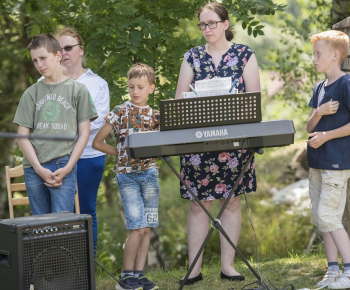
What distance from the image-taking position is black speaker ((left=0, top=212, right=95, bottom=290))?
353 centimetres

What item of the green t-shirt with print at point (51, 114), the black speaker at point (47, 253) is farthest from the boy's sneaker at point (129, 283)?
the green t-shirt with print at point (51, 114)

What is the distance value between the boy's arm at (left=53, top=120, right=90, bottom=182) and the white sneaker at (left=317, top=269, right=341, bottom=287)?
1776 millimetres

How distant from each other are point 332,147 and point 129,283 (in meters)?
1.60

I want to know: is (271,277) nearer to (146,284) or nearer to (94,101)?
(146,284)

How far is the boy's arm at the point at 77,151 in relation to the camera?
13.3 feet

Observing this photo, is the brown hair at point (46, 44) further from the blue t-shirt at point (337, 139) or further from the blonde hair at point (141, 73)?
the blue t-shirt at point (337, 139)

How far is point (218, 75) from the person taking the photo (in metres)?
4.40

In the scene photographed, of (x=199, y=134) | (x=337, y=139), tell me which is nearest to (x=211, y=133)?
(x=199, y=134)

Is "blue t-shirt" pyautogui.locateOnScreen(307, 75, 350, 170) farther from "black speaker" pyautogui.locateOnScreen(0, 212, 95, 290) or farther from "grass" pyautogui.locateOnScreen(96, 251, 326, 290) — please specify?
"black speaker" pyautogui.locateOnScreen(0, 212, 95, 290)

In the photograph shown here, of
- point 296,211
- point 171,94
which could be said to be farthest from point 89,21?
point 296,211

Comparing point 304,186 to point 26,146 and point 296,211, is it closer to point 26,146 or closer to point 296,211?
point 296,211

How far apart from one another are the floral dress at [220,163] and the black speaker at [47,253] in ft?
3.11

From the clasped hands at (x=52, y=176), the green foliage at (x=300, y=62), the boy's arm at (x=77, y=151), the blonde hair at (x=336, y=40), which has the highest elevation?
the green foliage at (x=300, y=62)

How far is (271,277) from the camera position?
14.9ft
